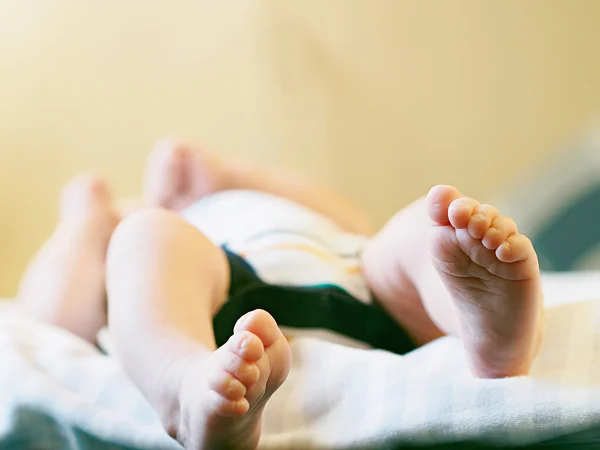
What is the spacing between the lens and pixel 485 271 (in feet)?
1.17

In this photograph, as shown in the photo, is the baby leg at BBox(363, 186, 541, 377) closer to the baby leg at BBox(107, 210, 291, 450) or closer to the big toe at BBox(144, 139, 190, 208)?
the baby leg at BBox(107, 210, 291, 450)

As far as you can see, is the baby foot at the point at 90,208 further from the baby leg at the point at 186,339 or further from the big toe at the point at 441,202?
the big toe at the point at 441,202

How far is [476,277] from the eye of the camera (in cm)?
36

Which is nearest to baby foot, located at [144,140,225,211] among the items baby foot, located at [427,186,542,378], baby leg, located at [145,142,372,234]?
baby leg, located at [145,142,372,234]

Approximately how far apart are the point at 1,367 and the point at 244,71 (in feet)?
2.68

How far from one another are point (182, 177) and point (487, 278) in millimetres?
546

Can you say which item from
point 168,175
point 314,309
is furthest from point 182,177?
point 314,309

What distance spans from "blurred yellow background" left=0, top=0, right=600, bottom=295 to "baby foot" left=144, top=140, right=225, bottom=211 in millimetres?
282

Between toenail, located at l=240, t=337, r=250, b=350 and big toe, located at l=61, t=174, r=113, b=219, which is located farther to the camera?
big toe, located at l=61, t=174, r=113, b=219

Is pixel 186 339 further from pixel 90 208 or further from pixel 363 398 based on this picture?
pixel 90 208

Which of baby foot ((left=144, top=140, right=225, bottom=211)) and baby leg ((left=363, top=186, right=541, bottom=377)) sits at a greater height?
baby leg ((left=363, top=186, right=541, bottom=377))

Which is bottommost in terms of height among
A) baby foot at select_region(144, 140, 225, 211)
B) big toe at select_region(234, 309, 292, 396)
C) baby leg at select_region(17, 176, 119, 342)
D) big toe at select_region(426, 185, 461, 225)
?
baby leg at select_region(17, 176, 119, 342)

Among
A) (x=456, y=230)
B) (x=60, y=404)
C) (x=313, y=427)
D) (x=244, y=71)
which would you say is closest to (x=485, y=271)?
(x=456, y=230)

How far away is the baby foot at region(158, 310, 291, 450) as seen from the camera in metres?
0.31
